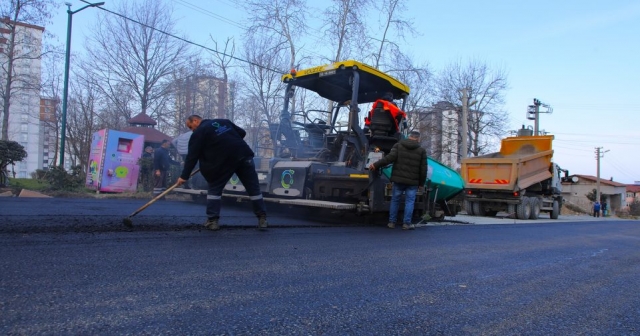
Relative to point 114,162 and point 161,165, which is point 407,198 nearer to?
point 161,165

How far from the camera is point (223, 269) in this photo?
3.19 m

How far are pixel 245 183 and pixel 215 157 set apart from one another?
1.82 feet

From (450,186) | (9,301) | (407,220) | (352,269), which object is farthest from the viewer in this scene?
(450,186)

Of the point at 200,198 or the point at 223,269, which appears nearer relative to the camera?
the point at 223,269

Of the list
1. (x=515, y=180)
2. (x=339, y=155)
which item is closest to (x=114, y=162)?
(x=339, y=155)

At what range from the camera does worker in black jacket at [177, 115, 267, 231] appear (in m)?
5.16

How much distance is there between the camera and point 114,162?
498 inches

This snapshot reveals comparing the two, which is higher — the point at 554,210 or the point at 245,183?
the point at 245,183

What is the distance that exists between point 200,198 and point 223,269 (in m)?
6.66

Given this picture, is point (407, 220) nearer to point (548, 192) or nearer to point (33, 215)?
point (33, 215)

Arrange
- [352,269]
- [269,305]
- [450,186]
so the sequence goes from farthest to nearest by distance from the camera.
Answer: [450,186] < [352,269] < [269,305]

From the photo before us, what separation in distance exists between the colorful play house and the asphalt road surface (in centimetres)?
768

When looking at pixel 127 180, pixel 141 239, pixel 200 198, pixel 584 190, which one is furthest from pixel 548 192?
pixel 584 190

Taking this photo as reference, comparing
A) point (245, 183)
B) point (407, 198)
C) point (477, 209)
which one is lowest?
point (477, 209)
